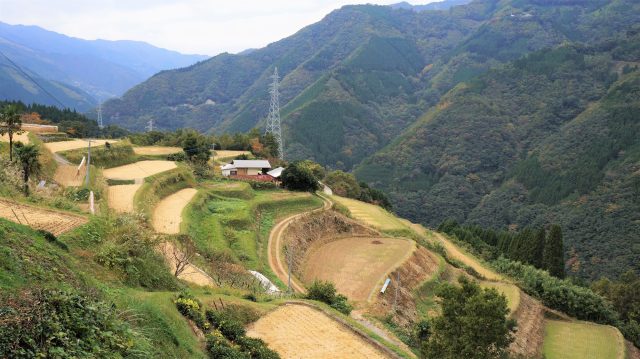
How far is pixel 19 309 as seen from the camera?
7.33 m

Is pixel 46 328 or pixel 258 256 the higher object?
pixel 46 328

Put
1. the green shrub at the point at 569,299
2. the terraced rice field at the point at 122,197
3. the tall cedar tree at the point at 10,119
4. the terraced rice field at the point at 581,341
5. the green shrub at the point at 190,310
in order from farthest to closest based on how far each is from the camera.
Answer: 1. the green shrub at the point at 569,299
2. the terraced rice field at the point at 581,341
3. the terraced rice field at the point at 122,197
4. the tall cedar tree at the point at 10,119
5. the green shrub at the point at 190,310

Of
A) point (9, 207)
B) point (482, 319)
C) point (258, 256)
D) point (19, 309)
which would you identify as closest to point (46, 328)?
Result: point (19, 309)

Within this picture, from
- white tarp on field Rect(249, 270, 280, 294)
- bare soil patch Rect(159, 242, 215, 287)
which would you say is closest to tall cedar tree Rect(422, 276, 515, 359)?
white tarp on field Rect(249, 270, 280, 294)

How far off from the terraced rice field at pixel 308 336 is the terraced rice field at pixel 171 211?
9.88 meters

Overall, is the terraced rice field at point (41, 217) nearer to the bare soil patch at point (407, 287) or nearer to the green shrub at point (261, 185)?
the bare soil patch at point (407, 287)

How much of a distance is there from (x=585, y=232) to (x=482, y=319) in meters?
69.5

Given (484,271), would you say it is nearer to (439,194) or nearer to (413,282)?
(413,282)

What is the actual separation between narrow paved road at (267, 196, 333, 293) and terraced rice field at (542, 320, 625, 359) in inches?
670

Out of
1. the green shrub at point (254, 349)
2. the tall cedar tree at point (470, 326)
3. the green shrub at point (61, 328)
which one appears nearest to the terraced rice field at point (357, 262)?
the tall cedar tree at point (470, 326)

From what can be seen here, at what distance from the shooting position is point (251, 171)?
52.6m

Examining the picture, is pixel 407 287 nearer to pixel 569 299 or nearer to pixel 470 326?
pixel 470 326

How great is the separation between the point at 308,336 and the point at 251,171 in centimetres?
3707

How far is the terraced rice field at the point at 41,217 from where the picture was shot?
1437 centimetres
